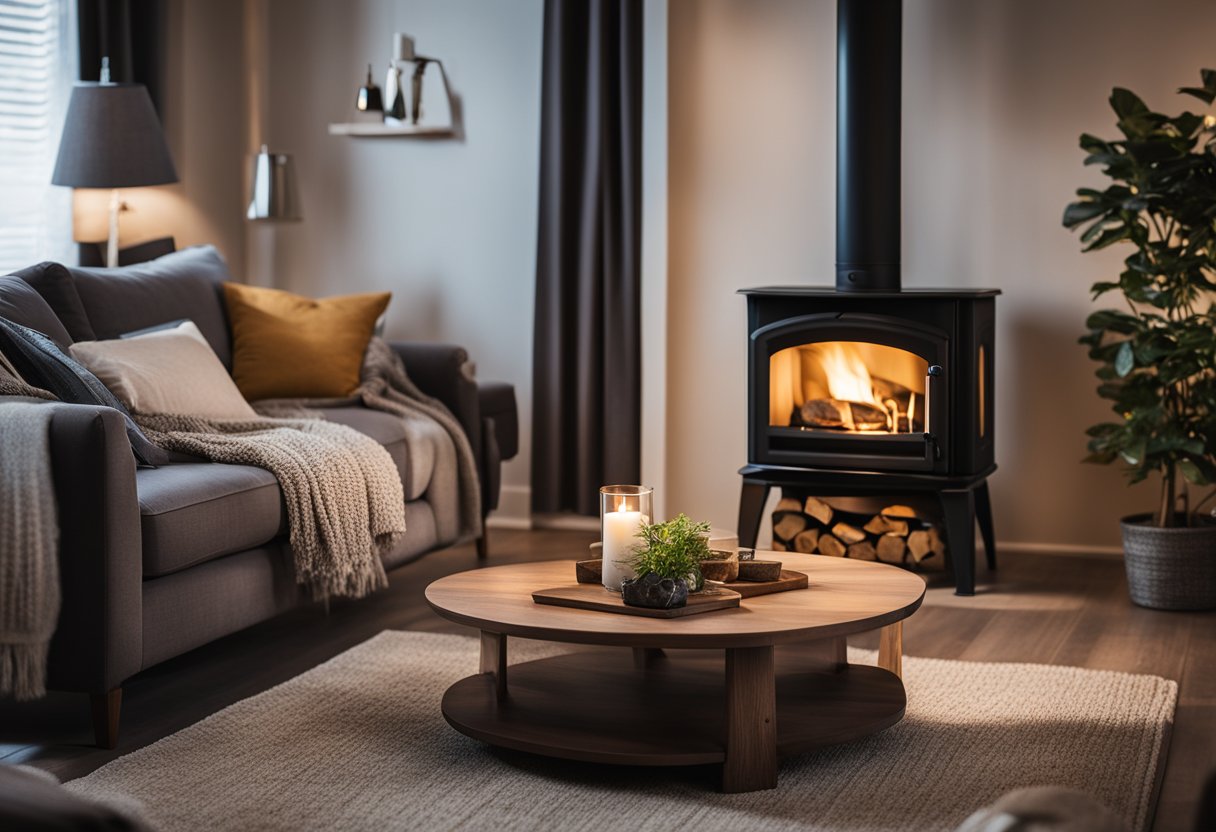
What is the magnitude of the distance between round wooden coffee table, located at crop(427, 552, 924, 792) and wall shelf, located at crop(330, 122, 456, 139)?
→ 2.53 m

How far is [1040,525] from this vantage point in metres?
4.46

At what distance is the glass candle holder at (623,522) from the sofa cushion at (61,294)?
1.69m

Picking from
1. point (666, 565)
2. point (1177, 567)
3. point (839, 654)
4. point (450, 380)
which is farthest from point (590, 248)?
point (666, 565)

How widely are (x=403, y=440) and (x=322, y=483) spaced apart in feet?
1.88

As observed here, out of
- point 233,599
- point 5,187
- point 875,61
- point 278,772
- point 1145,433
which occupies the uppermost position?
point 875,61

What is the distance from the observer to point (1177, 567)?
12.2ft

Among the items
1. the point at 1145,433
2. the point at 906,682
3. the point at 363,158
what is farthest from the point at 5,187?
the point at 1145,433

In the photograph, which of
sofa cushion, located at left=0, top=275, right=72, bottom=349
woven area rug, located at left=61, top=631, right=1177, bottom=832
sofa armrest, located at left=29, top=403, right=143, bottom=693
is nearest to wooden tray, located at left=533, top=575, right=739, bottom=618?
Result: woven area rug, located at left=61, top=631, right=1177, bottom=832

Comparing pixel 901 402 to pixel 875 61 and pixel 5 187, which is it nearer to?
pixel 875 61

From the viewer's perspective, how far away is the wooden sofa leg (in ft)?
8.32

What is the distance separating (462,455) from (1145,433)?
75.6 inches

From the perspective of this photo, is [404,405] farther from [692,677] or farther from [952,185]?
[952,185]

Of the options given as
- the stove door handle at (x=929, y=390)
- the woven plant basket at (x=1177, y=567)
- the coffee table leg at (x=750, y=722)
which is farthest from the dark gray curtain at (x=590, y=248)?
the coffee table leg at (x=750, y=722)

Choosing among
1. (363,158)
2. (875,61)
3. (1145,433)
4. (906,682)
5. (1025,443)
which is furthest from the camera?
(363,158)
